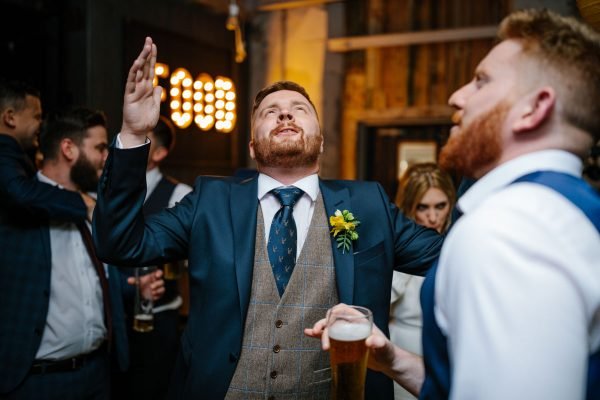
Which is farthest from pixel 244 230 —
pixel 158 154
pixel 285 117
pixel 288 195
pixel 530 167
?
pixel 158 154

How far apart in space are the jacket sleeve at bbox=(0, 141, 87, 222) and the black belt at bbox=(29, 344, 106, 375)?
0.69 metres

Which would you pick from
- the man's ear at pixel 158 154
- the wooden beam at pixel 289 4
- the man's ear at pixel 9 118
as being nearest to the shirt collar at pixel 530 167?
the man's ear at pixel 9 118

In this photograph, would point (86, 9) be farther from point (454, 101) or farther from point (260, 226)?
point (454, 101)

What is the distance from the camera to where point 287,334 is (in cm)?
164

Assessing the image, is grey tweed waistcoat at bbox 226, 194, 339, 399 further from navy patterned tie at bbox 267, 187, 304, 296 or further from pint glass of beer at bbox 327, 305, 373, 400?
pint glass of beer at bbox 327, 305, 373, 400

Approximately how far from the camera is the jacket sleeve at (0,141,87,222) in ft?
8.04

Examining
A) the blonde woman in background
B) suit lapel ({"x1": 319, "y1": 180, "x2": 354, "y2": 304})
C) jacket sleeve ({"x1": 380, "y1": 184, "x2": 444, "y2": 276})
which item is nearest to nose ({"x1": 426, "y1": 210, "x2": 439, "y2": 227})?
the blonde woman in background

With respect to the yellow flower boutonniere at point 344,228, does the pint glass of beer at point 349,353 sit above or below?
below

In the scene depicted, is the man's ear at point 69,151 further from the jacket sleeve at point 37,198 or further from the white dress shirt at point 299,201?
the white dress shirt at point 299,201

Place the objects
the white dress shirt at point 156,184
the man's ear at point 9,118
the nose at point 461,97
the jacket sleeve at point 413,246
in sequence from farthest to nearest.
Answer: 1. the white dress shirt at point 156,184
2. the man's ear at point 9,118
3. the jacket sleeve at point 413,246
4. the nose at point 461,97

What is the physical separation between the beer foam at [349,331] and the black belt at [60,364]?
6.24ft

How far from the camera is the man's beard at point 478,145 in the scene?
964 mm

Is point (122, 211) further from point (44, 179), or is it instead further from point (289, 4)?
point (289, 4)

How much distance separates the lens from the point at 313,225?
1.80 meters
